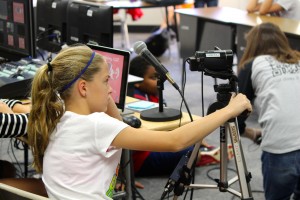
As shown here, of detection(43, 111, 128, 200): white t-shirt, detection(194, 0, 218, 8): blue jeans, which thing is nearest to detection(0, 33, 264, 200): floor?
detection(43, 111, 128, 200): white t-shirt

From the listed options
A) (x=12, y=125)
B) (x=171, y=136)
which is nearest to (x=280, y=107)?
(x=171, y=136)

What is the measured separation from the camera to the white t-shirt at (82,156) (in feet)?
5.58

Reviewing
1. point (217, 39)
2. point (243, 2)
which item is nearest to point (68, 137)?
point (217, 39)

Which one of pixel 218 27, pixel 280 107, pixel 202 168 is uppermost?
pixel 280 107

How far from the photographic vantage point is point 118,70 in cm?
252

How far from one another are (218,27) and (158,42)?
2027 mm

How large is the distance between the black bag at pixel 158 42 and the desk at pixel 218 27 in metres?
1.35

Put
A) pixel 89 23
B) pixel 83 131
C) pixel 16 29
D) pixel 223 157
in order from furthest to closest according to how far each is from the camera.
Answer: pixel 16 29 < pixel 89 23 < pixel 223 157 < pixel 83 131

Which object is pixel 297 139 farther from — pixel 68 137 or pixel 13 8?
pixel 13 8

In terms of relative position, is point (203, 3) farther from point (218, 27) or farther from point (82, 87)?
point (82, 87)

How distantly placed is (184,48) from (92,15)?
2.52 metres

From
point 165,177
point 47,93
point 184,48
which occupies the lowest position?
point 165,177

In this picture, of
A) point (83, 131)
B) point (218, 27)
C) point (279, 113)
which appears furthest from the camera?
point (218, 27)

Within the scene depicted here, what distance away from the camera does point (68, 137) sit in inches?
68.9
